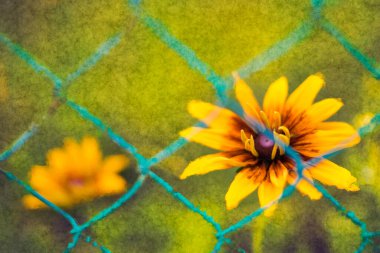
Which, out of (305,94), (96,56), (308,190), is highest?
(96,56)

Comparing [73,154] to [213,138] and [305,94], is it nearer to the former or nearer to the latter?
[213,138]

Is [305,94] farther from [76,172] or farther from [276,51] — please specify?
[76,172]

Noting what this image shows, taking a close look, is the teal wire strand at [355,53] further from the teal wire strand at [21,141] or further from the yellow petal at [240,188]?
the teal wire strand at [21,141]

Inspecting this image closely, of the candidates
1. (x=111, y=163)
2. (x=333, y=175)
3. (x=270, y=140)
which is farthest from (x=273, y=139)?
(x=111, y=163)

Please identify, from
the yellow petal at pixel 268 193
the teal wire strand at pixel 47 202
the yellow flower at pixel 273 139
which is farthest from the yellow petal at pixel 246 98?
the teal wire strand at pixel 47 202

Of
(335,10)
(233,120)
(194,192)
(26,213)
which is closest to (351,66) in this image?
(335,10)

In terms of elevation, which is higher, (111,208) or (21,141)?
(21,141)

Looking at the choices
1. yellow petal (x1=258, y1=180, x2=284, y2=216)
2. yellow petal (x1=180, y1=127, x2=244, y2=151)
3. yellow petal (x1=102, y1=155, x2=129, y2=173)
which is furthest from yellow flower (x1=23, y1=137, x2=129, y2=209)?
yellow petal (x1=258, y1=180, x2=284, y2=216)
